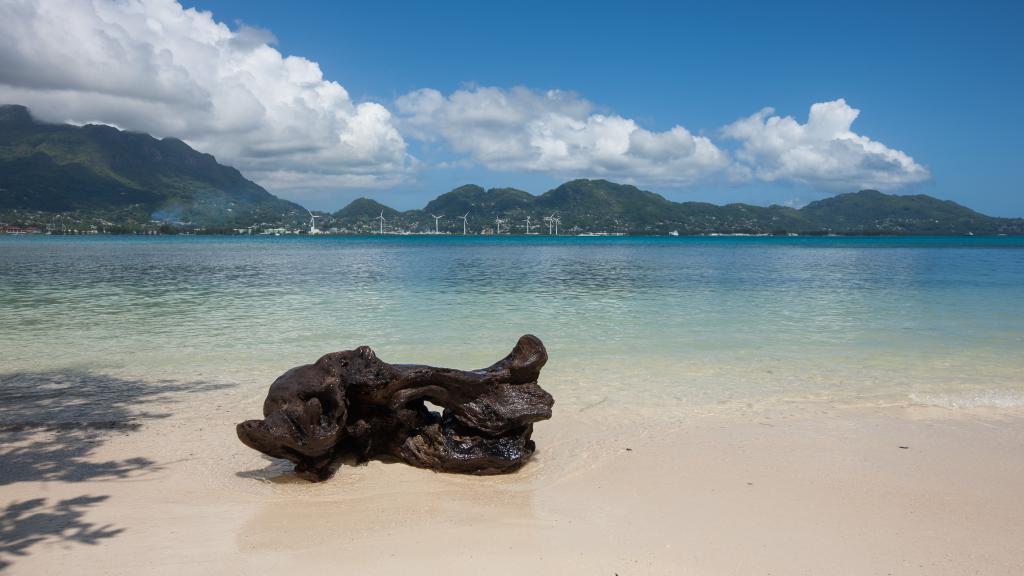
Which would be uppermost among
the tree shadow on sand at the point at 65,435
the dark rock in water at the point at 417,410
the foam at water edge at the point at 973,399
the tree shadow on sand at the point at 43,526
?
the dark rock in water at the point at 417,410

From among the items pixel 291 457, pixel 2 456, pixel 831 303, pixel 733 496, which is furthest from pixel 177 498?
pixel 831 303

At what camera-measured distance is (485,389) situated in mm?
6895

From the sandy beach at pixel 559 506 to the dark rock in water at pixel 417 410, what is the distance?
9.2 inches

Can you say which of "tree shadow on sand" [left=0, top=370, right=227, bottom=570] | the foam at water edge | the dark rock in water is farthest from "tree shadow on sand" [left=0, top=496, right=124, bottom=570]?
the foam at water edge

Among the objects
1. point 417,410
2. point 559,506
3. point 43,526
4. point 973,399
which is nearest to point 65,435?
point 43,526

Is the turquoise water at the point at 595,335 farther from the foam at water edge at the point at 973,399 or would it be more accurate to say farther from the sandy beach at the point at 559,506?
the sandy beach at the point at 559,506

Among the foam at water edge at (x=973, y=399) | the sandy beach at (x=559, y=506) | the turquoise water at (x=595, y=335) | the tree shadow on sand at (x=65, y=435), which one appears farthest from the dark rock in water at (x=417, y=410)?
the foam at water edge at (x=973, y=399)

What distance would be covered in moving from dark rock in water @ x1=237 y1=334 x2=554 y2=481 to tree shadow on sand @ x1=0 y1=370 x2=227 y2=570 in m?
1.87

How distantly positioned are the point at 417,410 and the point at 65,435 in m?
4.78

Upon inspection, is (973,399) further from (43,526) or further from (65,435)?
Answer: (65,435)

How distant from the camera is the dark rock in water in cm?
638

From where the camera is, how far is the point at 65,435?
8031 mm

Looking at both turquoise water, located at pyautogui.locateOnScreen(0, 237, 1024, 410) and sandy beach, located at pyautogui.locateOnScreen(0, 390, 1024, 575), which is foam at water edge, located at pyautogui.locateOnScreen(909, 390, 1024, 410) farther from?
sandy beach, located at pyautogui.locateOnScreen(0, 390, 1024, 575)

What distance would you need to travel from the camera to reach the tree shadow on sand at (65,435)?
17.6 feet
